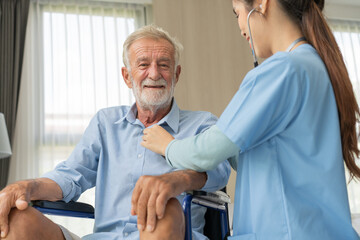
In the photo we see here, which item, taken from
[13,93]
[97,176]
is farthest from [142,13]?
[97,176]

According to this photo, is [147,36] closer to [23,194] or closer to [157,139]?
[157,139]

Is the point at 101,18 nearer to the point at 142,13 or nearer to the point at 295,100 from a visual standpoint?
the point at 142,13

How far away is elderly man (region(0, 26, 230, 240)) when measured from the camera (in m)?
1.19

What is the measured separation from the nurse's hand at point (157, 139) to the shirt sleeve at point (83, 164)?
0.49 metres

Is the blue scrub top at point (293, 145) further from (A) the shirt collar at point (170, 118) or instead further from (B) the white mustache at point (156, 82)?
(B) the white mustache at point (156, 82)

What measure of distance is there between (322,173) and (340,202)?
9cm

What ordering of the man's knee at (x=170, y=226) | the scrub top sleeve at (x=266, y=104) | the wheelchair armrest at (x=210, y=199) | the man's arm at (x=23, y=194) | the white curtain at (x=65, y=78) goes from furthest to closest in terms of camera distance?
1. the white curtain at (x=65, y=78)
2. the wheelchair armrest at (x=210, y=199)
3. the man's arm at (x=23, y=194)
4. the man's knee at (x=170, y=226)
5. the scrub top sleeve at (x=266, y=104)

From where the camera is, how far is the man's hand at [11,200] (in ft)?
4.00

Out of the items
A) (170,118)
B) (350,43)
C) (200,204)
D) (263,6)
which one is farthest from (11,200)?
(350,43)

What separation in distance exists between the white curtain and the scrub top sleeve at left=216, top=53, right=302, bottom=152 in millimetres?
3285

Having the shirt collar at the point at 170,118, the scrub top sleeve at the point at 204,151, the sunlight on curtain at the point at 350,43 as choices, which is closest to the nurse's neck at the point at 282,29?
the scrub top sleeve at the point at 204,151

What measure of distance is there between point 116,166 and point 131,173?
0.08 metres

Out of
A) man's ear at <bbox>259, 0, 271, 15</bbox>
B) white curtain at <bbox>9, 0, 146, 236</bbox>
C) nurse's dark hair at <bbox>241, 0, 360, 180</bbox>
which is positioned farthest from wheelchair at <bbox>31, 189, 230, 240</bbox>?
white curtain at <bbox>9, 0, 146, 236</bbox>

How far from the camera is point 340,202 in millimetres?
1036
